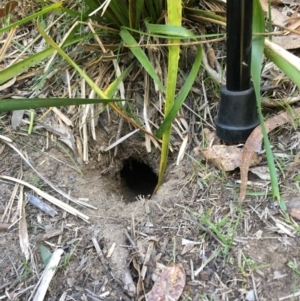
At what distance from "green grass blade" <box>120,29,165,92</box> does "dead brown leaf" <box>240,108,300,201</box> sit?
27 cm

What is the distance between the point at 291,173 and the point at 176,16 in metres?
0.46

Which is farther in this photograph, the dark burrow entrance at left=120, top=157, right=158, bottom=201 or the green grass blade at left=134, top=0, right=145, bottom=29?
the dark burrow entrance at left=120, top=157, right=158, bottom=201

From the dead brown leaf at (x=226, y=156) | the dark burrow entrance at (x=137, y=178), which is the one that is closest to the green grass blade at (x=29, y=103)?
the dead brown leaf at (x=226, y=156)

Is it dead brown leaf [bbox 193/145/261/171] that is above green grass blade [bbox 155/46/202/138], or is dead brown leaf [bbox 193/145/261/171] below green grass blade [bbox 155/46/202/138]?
below

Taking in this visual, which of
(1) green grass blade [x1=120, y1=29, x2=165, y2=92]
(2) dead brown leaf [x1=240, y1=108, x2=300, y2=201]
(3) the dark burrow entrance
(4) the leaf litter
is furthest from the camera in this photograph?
(3) the dark burrow entrance

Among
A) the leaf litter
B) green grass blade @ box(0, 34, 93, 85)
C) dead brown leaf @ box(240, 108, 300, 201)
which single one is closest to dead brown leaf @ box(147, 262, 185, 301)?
the leaf litter

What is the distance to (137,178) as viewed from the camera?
5.15ft

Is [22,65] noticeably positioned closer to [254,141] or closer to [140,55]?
[140,55]

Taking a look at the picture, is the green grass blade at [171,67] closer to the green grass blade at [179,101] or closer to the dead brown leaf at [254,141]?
the green grass blade at [179,101]

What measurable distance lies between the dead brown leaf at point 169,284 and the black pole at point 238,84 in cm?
35

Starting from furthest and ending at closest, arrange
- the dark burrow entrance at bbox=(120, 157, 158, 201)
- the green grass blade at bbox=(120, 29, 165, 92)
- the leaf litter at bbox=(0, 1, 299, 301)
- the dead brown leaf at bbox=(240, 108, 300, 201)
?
the dark burrow entrance at bbox=(120, 157, 158, 201), the green grass blade at bbox=(120, 29, 165, 92), the dead brown leaf at bbox=(240, 108, 300, 201), the leaf litter at bbox=(0, 1, 299, 301)

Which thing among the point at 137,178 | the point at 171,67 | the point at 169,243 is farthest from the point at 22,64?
the point at 169,243

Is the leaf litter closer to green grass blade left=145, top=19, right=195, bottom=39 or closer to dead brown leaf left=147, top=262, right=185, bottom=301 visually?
dead brown leaf left=147, top=262, right=185, bottom=301

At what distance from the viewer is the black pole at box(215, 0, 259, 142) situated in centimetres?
104
